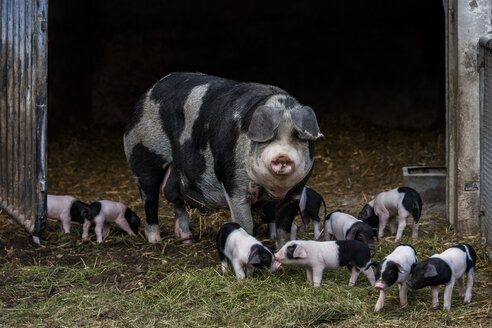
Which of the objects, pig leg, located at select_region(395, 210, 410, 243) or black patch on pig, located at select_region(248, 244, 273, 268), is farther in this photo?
pig leg, located at select_region(395, 210, 410, 243)

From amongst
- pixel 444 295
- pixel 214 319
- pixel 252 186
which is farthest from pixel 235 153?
pixel 444 295

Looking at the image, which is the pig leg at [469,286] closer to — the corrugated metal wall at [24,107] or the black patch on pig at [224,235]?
the black patch on pig at [224,235]

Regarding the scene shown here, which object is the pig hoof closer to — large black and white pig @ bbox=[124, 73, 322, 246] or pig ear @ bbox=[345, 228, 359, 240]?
large black and white pig @ bbox=[124, 73, 322, 246]

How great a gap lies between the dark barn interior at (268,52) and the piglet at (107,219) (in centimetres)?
488

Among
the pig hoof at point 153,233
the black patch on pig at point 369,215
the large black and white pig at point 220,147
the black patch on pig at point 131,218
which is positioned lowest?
the pig hoof at point 153,233

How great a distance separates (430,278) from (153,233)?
2.76 metres

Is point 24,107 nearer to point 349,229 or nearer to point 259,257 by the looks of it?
point 259,257

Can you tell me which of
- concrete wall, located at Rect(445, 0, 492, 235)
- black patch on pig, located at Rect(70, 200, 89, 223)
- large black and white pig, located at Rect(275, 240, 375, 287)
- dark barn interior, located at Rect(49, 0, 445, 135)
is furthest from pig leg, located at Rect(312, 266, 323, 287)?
dark barn interior, located at Rect(49, 0, 445, 135)

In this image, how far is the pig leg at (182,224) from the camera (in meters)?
6.68

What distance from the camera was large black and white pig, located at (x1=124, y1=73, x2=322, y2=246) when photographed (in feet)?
16.5

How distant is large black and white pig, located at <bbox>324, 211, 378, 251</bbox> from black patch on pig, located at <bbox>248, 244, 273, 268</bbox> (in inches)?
38.3

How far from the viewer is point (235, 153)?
5445 mm

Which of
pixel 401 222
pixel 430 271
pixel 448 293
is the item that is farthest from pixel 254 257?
pixel 401 222

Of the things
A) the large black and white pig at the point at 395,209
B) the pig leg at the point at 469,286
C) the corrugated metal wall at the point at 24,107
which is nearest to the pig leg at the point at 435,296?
the pig leg at the point at 469,286
